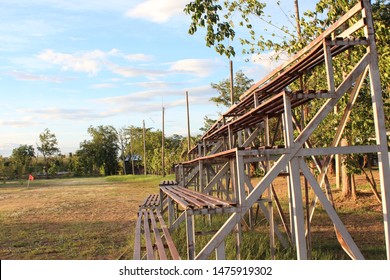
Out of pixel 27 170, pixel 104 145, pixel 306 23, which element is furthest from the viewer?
pixel 104 145

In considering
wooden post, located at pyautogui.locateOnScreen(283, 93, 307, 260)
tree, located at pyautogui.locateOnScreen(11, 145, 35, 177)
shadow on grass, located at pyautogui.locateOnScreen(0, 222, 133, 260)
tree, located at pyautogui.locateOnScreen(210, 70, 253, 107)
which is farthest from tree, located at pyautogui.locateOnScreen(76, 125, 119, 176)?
wooden post, located at pyautogui.locateOnScreen(283, 93, 307, 260)

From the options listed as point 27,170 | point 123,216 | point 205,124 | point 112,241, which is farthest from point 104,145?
point 112,241

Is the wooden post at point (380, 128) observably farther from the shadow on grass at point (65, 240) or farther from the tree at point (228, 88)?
the tree at point (228, 88)

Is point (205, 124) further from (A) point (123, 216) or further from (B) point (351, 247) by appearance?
(B) point (351, 247)

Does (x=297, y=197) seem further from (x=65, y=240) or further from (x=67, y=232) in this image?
(x=67, y=232)

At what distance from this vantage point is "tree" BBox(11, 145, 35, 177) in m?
55.2

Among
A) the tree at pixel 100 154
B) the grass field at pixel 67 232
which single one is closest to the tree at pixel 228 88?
the grass field at pixel 67 232

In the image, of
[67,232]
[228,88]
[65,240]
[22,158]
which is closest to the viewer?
[65,240]

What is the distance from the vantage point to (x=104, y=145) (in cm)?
6297

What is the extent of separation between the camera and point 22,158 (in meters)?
59.2

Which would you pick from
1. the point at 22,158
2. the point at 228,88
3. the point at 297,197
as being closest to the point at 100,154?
the point at 22,158

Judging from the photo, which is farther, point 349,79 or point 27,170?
point 27,170
